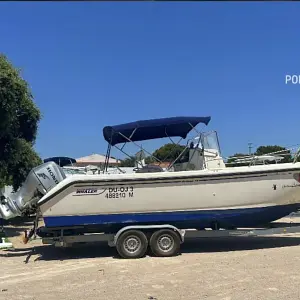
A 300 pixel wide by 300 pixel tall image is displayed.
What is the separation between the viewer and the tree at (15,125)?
12359 mm

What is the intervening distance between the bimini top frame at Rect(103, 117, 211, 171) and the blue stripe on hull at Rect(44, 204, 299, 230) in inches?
56.2

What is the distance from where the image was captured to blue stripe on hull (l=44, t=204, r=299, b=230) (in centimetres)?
970

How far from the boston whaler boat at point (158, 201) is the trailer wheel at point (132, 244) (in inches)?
0.8

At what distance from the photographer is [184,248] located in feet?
35.0

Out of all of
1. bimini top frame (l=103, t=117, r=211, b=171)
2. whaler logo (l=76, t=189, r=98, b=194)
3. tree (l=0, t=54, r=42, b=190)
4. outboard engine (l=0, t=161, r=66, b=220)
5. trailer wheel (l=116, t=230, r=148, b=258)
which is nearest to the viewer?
trailer wheel (l=116, t=230, r=148, b=258)

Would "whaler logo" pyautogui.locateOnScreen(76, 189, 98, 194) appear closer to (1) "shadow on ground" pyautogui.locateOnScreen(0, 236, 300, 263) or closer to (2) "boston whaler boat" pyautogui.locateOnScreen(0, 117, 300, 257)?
(2) "boston whaler boat" pyautogui.locateOnScreen(0, 117, 300, 257)

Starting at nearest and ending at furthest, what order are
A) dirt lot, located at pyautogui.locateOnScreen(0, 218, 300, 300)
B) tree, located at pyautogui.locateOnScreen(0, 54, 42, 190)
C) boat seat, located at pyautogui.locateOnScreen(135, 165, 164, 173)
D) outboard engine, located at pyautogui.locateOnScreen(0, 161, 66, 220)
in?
dirt lot, located at pyautogui.locateOnScreen(0, 218, 300, 300), boat seat, located at pyautogui.locateOnScreen(135, 165, 164, 173), outboard engine, located at pyautogui.locateOnScreen(0, 161, 66, 220), tree, located at pyautogui.locateOnScreen(0, 54, 42, 190)

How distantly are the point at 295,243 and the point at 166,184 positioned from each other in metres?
3.69

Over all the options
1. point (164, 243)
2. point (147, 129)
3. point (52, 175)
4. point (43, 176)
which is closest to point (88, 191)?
point (52, 175)

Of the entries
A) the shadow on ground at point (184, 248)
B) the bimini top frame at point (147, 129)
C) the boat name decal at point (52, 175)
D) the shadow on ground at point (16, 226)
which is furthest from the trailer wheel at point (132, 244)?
the shadow on ground at point (16, 226)

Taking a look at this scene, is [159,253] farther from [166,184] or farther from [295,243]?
[295,243]

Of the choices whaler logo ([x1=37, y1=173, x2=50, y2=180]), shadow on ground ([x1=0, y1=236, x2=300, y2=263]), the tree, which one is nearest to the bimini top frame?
whaler logo ([x1=37, y1=173, x2=50, y2=180])

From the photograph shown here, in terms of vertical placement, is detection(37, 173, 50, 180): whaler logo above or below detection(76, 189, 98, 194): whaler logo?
above

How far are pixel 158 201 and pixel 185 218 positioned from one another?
0.72 metres
